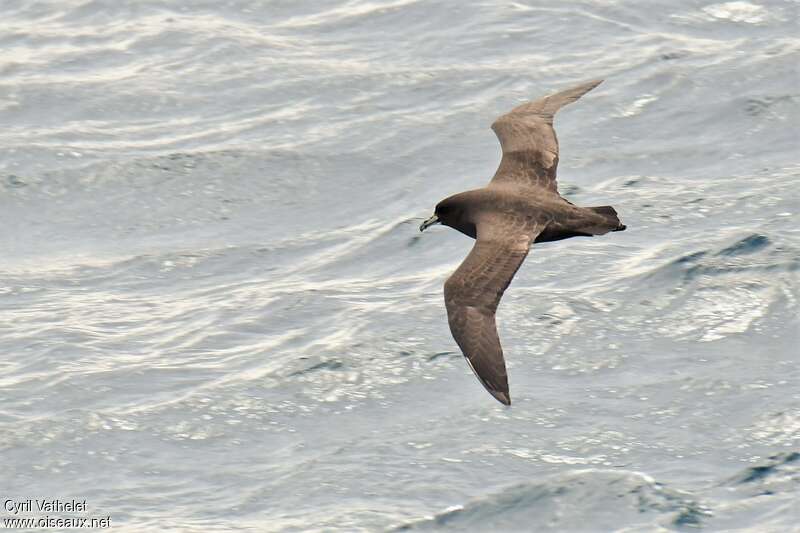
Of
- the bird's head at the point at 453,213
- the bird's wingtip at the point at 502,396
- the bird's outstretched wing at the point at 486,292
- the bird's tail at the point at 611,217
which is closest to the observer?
the bird's wingtip at the point at 502,396

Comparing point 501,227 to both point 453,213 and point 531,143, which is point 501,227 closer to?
point 453,213

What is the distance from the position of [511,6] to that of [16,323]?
10442 millimetres

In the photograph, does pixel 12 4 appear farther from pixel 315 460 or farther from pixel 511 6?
pixel 315 460

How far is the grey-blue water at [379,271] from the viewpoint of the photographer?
1265 cm

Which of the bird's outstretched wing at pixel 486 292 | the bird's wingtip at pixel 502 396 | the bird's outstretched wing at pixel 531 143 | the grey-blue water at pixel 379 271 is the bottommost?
the grey-blue water at pixel 379 271

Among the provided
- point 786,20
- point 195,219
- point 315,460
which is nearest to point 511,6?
point 786,20

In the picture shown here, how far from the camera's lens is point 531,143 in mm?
14047

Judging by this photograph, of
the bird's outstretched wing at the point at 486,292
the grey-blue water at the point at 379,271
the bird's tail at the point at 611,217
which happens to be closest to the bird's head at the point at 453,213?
the bird's outstretched wing at the point at 486,292

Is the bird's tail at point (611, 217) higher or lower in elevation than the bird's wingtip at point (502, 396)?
higher

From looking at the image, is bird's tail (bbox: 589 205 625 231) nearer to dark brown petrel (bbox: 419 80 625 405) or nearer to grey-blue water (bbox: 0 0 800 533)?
dark brown petrel (bbox: 419 80 625 405)

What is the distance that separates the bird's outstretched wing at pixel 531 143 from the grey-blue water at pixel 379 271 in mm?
1736

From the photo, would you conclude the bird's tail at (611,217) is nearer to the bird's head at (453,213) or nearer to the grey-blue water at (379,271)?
the bird's head at (453,213)

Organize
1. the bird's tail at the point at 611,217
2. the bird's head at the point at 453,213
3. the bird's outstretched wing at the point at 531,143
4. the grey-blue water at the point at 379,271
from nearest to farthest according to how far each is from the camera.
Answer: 1. the bird's tail at the point at 611,217
2. the grey-blue water at the point at 379,271
3. the bird's head at the point at 453,213
4. the bird's outstretched wing at the point at 531,143

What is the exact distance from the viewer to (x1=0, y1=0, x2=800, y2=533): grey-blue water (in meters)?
12.6
